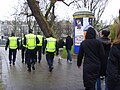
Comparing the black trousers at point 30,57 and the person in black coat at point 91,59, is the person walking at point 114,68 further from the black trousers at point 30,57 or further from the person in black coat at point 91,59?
the black trousers at point 30,57

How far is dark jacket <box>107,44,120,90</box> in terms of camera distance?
514 cm

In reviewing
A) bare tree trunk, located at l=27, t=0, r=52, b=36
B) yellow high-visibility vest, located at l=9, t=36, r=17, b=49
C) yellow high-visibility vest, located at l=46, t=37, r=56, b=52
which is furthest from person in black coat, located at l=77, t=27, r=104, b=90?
bare tree trunk, located at l=27, t=0, r=52, b=36

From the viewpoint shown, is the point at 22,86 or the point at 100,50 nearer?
the point at 100,50

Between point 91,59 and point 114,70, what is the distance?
2360 millimetres

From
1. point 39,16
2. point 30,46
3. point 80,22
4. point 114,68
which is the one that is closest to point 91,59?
point 114,68

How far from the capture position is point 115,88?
5184mm

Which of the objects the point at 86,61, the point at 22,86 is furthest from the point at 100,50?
the point at 22,86

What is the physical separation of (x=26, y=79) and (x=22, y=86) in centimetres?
176

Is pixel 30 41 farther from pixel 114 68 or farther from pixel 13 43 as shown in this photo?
pixel 114 68

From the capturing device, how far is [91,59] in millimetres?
7504

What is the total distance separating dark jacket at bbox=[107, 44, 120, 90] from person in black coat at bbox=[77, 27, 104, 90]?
7.27 feet

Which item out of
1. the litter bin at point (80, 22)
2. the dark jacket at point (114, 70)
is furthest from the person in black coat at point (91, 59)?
the litter bin at point (80, 22)

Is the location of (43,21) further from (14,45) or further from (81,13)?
(14,45)

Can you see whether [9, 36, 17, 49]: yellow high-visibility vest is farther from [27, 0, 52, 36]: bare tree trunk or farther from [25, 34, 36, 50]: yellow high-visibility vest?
[27, 0, 52, 36]: bare tree trunk
